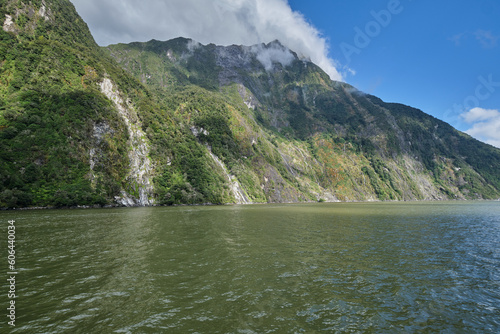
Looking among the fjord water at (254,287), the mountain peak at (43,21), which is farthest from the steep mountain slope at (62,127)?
the fjord water at (254,287)

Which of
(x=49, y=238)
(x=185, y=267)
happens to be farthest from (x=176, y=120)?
(x=185, y=267)

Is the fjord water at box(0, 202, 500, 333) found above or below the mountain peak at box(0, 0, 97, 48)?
below

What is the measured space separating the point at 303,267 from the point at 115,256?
56.0 ft

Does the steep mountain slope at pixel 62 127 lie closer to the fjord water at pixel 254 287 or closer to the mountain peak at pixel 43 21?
the mountain peak at pixel 43 21

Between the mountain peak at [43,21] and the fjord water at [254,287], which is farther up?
the mountain peak at [43,21]

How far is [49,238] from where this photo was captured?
2902 centimetres

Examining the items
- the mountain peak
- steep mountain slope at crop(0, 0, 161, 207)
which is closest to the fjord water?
steep mountain slope at crop(0, 0, 161, 207)

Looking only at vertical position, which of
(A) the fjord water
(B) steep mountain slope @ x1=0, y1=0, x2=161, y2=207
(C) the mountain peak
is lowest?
(A) the fjord water

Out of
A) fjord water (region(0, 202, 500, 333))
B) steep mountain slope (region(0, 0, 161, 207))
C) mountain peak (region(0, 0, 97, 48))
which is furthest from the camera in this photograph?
mountain peak (region(0, 0, 97, 48))

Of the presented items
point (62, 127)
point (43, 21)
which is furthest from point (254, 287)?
point (43, 21)

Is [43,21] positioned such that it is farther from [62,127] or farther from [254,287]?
[254,287]

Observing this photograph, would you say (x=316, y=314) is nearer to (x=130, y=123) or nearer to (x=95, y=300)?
(x=95, y=300)

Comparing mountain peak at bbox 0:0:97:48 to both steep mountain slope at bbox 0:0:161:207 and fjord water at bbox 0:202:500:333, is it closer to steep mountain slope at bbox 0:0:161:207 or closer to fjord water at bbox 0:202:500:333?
steep mountain slope at bbox 0:0:161:207

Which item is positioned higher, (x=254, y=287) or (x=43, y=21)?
(x=43, y=21)
